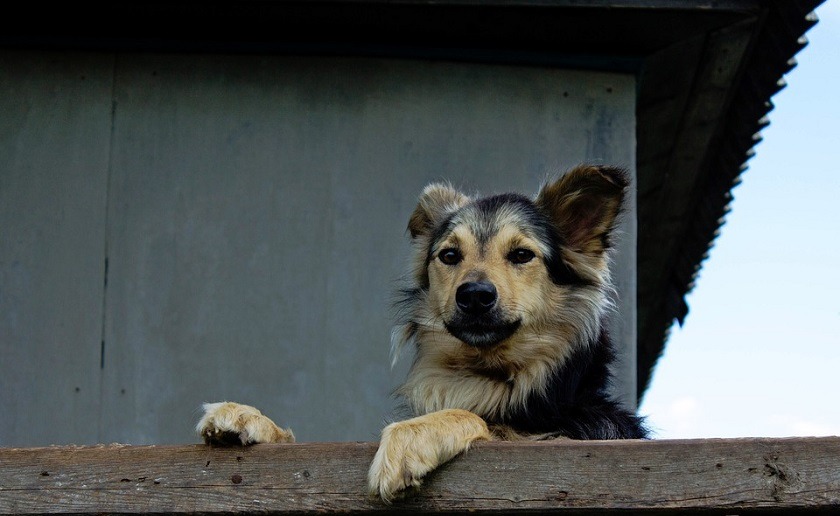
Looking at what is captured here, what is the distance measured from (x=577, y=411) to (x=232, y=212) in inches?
115

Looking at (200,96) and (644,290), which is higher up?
(200,96)

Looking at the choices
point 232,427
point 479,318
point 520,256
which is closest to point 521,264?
point 520,256

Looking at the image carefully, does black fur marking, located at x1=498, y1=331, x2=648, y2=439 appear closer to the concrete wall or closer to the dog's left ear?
the dog's left ear

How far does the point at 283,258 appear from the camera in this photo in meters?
6.63

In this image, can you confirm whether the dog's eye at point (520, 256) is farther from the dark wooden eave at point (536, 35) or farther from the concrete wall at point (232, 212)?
the dark wooden eave at point (536, 35)

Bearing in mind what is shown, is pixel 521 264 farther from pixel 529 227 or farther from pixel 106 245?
pixel 106 245

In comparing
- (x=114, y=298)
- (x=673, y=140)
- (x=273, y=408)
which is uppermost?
(x=673, y=140)

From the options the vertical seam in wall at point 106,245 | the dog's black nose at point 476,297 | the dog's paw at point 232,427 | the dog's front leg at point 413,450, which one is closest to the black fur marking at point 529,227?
the dog's black nose at point 476,297

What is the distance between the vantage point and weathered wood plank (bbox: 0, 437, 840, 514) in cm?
331

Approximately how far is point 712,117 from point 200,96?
320 centimetres

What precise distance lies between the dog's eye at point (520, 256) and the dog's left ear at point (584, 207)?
0.30 meters

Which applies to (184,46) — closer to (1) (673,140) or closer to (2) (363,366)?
(2) (363,366)

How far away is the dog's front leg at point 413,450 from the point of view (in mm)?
3312

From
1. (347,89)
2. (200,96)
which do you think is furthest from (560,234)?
(200,96)
